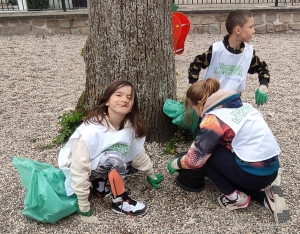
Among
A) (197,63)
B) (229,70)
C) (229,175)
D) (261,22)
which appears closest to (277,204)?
(229,175)

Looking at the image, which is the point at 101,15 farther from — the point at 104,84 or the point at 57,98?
the point at 57,98

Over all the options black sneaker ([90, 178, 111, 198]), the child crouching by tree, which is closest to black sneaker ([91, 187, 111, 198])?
black sneaker ([90, 178, 111, 198])

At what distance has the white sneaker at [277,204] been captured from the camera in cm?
243

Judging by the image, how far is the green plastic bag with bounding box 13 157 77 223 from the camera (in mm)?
2328

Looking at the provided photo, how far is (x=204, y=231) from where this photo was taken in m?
2.37

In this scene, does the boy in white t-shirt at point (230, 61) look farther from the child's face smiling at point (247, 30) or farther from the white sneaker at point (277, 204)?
the white sneaker at point (277, 204)

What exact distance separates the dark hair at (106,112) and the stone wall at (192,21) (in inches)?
238

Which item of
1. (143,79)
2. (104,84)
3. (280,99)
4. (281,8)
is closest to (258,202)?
(143,79)

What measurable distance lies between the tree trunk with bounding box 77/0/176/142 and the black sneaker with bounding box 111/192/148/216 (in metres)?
0.83

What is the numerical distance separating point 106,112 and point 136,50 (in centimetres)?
67

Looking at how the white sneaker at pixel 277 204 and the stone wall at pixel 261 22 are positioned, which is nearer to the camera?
the white sneaker at pixel 277 204

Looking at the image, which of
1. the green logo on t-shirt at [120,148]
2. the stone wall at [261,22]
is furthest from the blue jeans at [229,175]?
the stone wall at [261,22]

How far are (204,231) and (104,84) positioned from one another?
138 centimetres

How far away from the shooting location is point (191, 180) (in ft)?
8.86
